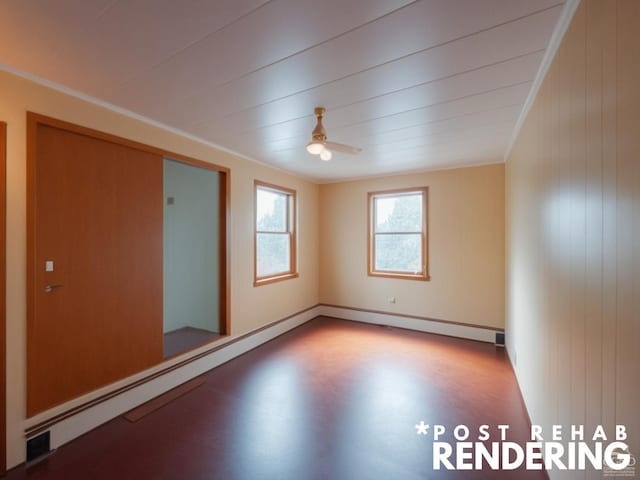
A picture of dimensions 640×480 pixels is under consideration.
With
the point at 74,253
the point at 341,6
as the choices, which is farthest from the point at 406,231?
the point at 74,253

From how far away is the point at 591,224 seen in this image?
112cm

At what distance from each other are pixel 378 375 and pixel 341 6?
3.10 meters

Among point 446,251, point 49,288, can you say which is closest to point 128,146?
point 49,288

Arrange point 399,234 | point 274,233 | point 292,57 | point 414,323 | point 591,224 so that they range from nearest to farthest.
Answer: point 591,224 → point 292,57 → point 274,233 → point 414,323 → point 399,234

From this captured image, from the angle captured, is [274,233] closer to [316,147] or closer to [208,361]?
[208,361]

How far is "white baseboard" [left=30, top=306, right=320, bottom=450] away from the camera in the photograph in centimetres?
205

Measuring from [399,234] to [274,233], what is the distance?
201cm

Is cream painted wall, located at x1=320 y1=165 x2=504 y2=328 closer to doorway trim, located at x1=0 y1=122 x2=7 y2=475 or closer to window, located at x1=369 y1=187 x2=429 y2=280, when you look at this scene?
window, located at x1=369 y1=187 x2=429 y2=280

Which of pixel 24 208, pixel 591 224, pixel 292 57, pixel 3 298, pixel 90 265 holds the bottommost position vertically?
pixel 3 298

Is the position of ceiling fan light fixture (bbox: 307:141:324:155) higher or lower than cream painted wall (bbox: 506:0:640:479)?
higher

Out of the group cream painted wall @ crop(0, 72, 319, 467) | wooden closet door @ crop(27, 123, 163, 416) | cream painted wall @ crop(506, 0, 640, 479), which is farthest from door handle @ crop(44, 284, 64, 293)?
cream painted wall @ crop(506, 0, 640, 479)

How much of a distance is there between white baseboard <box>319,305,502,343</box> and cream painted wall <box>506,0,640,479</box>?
7.28 feet

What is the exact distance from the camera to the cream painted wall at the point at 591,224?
2.85 feet

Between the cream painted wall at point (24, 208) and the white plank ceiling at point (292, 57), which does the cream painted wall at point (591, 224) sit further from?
the cream painted wall at point (24, 208)
